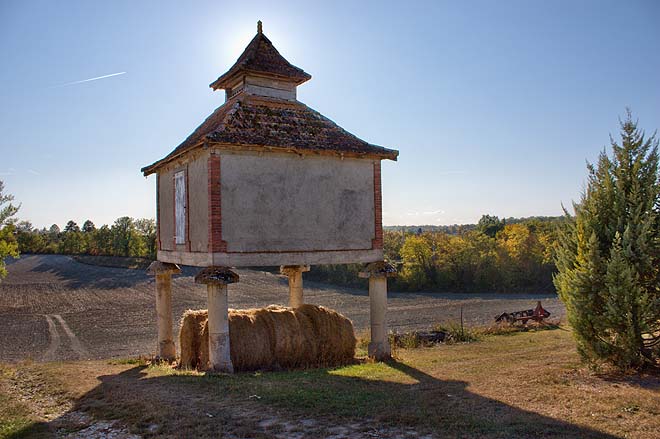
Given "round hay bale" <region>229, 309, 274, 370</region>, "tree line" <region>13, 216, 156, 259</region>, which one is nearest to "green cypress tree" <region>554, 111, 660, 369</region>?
"round hay bale" <region>229, 309, 274, 370</region>

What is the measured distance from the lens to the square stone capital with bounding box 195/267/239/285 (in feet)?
42.3

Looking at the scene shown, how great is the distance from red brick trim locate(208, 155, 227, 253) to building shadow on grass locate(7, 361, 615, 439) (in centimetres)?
314

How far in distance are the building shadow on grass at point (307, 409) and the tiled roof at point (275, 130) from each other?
5.70m

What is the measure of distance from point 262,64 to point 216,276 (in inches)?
258

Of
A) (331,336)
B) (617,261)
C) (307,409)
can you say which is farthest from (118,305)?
(617,261)

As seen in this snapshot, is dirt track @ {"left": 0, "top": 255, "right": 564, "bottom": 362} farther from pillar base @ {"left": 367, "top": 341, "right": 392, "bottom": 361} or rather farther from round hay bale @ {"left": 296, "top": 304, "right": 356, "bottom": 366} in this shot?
pillar base @ {"left": 367, "top": 341, "right": 392, "bottom": 361}

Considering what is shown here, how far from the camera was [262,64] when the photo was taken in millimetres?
15711

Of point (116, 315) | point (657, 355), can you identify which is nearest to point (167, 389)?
point (657, 355)

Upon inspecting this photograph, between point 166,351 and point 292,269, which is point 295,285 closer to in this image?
point 292,269

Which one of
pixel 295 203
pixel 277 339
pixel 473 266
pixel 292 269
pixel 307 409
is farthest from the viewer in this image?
pixel 473 266

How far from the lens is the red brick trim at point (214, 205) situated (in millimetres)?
13023

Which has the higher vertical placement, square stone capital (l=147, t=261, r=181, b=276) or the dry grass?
square stone capital (l=147, t=261, r=181, b=276)

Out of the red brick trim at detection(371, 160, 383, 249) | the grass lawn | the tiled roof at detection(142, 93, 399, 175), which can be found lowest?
the grass lawn

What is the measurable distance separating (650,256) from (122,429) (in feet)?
35.0
